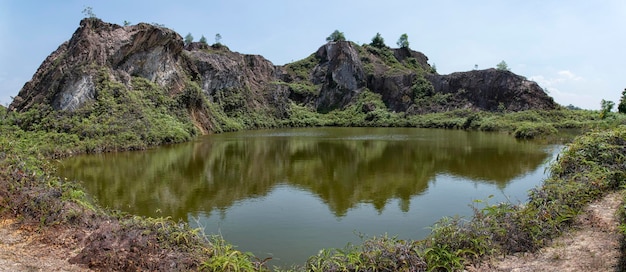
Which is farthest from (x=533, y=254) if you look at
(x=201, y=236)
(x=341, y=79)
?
(x=341, y=79)

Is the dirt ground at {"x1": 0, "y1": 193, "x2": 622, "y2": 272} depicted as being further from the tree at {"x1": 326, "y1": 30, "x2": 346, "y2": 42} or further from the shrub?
the tree at {"x1": 326, "y1": 30, "x2": 346, "y2": 42}

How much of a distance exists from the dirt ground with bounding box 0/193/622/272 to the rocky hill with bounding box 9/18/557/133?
89.1 feet

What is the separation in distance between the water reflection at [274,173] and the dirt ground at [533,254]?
4.91 metres

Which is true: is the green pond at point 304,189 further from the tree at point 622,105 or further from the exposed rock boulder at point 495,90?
the exposed rock boulder at point 495,90

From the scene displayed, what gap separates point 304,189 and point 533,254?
33.6 ft

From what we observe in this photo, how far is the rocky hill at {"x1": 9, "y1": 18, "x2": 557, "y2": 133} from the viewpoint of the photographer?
34.4 m

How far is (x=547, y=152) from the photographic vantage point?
85.4 feet

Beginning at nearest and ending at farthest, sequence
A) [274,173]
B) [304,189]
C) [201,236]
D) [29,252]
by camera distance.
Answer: [29,252] → [201,236] → [304,189] → [274,173]

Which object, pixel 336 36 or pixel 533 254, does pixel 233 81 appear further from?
pixel 533 254

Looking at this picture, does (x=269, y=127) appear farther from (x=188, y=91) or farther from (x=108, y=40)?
(x=108, y=40)

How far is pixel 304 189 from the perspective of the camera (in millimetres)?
16109

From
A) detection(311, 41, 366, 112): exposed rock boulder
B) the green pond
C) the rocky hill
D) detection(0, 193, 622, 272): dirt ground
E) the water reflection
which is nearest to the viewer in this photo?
detection(0, 193, 622, 272): dirt ground

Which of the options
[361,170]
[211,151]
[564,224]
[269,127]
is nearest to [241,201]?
[361,170]

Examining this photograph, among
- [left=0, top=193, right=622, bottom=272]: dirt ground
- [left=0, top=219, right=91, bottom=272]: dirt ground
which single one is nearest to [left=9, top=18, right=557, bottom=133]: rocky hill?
[left=0, top=219, right=91, bottom=272]: dirt ground
